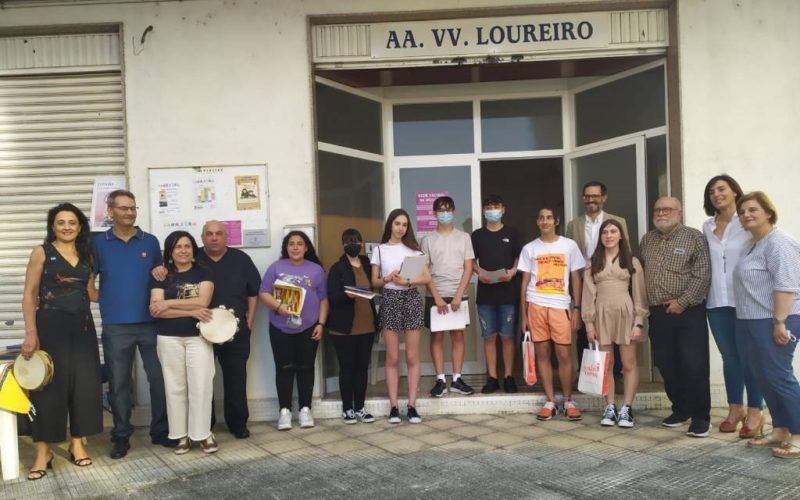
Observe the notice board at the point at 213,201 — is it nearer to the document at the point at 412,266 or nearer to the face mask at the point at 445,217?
the document at the point at 412,266

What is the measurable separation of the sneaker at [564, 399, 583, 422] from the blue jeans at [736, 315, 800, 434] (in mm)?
1415

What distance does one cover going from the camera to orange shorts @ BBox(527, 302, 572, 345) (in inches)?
194

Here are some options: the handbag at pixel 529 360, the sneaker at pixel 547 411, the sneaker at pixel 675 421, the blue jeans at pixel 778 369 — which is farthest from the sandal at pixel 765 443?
the handbag at pixel 529 360

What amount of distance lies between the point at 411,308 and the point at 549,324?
3.93 ft

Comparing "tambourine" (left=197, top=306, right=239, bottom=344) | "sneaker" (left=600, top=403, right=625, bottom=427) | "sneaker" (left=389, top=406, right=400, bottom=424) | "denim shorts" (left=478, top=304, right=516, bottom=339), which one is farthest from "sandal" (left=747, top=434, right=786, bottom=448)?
"tambourine" (left=197, top=306, right=239, bottom=344)

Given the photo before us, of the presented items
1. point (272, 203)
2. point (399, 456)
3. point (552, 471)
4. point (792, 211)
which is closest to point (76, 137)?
point (272, 203)

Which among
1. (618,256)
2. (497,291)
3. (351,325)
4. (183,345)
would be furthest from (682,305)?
(183,345)

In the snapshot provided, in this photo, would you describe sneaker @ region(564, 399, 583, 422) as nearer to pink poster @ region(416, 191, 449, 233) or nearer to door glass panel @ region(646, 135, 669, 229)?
door glass panel @ region(646, 135, 669, 229)

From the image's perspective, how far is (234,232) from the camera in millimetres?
5441

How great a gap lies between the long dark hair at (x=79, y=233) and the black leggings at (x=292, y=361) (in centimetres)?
154

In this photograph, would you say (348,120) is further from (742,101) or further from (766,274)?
(766,274)

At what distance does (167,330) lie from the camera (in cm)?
434

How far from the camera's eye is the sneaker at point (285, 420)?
4.94m

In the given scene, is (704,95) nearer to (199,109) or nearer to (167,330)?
(199,109)
